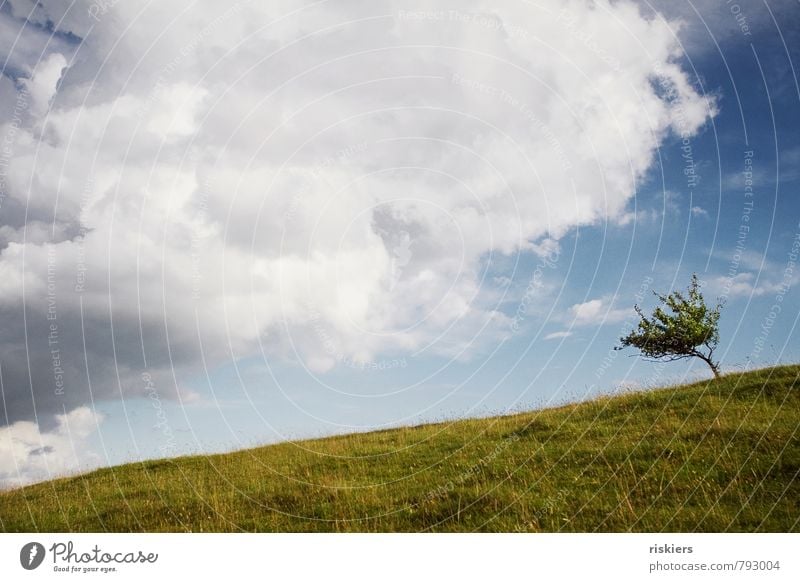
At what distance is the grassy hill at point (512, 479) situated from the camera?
501 inches

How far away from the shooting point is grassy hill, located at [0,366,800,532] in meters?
12.7

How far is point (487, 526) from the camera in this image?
12.7 m

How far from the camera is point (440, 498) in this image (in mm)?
14734

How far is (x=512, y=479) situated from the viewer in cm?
1542

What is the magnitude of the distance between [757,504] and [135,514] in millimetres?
16105
